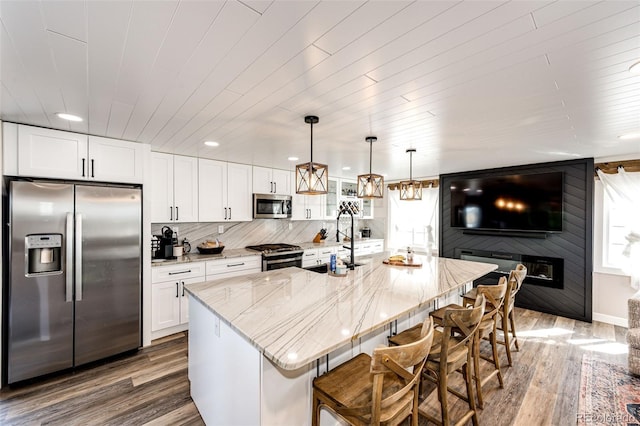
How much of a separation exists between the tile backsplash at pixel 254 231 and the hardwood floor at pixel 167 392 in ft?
4.92

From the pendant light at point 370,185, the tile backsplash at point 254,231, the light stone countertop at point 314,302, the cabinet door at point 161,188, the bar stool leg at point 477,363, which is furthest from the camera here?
the tile backsplash at point 254,231

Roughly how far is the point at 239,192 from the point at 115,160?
1645mm

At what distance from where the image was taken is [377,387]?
112cm

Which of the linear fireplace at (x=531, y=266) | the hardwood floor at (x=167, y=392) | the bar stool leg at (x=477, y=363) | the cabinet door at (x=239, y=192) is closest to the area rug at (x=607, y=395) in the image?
the hardwood floor at (x=167, y=392)

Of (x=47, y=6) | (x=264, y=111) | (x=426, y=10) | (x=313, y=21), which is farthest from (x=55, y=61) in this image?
(x=426, y=10)

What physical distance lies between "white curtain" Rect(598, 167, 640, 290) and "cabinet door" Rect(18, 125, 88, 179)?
253 inches

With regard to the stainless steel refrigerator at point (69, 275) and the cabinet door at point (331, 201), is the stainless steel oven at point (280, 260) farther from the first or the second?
the stainless steel refrigerator at point (69, 275)

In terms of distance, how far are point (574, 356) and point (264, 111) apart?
4009mm

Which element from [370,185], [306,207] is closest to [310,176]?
[370,185]

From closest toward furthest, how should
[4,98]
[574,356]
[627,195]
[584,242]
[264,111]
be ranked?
[4,98], [264,111], [574,356], [627,195], [584,242]

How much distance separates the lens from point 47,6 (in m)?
1.05

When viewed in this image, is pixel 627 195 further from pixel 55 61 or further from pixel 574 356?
pixel 55 61

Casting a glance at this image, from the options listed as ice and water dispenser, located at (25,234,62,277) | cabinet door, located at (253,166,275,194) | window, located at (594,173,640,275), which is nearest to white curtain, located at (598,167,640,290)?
window, located at (594,173,640,275)

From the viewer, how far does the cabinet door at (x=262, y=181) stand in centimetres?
443
